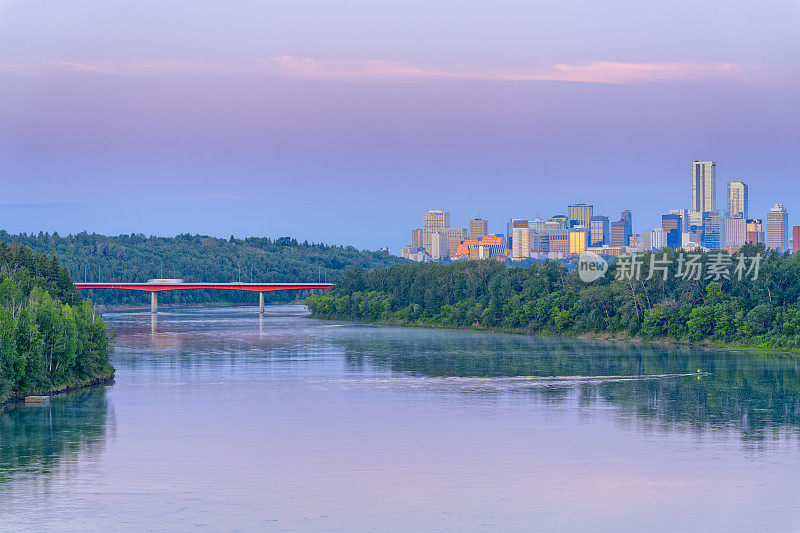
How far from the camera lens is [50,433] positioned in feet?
131

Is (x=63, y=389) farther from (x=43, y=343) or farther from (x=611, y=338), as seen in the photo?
(x=611, y=338)

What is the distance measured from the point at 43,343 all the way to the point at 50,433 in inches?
293

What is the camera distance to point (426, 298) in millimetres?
112875

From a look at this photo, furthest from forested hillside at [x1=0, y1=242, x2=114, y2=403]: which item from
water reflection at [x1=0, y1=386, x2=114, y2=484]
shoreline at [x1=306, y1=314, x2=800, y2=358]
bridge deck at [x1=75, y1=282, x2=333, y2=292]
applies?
bridge deck at [x1=75, y1=282, x2=333, y2=292]

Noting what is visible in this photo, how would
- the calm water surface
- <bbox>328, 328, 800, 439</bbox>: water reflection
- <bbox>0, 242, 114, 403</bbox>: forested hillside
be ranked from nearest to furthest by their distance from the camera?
the calm water surface < <bbox>0, 242, 114, 403</bbox>: forested hillside < <bbox>328, 328, 800, 439</bbox>: water reflection

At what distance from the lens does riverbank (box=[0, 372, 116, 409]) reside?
149 ft

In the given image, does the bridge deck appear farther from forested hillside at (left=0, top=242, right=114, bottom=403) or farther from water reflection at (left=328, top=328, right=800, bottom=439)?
forested hillside at (left=0, top=242, right=114, bottom=403)

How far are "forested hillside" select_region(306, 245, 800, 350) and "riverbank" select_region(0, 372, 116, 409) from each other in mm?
44464

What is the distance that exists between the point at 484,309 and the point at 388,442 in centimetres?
6557

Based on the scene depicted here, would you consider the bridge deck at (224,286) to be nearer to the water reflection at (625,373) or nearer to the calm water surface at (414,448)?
the water reflection at (625,373)

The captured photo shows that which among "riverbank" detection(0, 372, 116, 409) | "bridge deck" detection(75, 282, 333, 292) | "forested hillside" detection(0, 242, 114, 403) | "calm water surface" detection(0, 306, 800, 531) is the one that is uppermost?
"bridge deck" detection(75, 282, 333, 292)

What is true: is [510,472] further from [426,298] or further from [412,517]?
[426,298]

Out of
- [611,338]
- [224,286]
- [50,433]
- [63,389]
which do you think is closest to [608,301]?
[611,338]

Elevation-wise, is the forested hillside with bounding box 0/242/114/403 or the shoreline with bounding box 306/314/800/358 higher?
the forested hillside with bounding box 0/242/114/403
